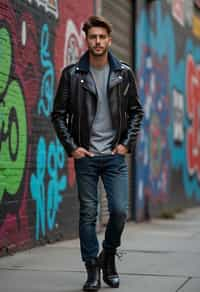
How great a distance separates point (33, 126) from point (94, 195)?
8.70 ft

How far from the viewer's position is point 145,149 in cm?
1272

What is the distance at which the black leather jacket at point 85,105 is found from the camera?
5496mm

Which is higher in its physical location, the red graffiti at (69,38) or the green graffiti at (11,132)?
the red graffiti at (69,38)

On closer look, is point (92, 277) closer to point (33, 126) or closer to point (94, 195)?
point (94, 195)

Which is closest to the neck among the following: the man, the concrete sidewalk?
the man

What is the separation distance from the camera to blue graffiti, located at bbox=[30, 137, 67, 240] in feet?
26.7

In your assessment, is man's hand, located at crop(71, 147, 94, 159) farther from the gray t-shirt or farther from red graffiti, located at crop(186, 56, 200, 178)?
red graffiti, located at crop(186, 56, 200, 178)

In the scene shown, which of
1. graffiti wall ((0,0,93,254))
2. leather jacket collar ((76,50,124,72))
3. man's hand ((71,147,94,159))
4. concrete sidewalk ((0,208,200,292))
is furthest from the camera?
graffiti wall ((0,0,93,254))

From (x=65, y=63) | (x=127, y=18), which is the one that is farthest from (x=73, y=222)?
(x=127, y=18)

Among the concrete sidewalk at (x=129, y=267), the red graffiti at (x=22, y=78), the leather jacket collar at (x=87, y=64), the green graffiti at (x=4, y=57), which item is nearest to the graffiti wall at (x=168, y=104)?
the concrete sidewalk at (x=129, y=267)

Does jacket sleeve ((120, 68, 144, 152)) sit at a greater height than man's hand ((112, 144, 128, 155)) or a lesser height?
greater

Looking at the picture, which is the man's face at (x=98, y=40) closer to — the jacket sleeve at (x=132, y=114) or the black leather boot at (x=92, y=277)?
the jacket sleeve at (x=132, y=114)

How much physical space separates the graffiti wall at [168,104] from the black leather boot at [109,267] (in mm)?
6496

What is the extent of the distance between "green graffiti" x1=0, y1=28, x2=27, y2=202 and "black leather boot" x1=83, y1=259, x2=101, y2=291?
1.91 m
